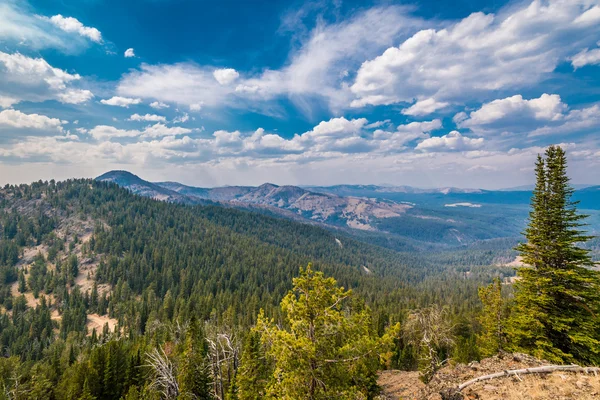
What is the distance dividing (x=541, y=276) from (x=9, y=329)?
18137 centimetres

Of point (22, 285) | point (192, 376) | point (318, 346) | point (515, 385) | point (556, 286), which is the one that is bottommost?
point (22, 285)

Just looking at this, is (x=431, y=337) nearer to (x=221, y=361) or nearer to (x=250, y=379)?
(x=250, y=379)

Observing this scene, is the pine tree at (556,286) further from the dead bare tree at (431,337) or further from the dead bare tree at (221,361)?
the dead bare tree at (221,361)

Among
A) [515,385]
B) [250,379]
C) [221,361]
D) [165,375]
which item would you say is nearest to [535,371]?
[515,385]

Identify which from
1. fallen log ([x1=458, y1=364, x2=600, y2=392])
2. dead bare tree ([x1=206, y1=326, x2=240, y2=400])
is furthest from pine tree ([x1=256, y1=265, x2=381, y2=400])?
dead bare tree ([x1=206, y1=326, x2=240, y2=400])

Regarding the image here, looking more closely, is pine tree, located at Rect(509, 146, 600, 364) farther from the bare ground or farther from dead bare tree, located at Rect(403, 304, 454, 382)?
the bare ground

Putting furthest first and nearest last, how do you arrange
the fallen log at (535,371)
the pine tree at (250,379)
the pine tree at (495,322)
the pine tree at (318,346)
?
the pine tree at (495,322) < the pine tree at (250,379) < the pine tree at (318,346) < the fallen log at (535,371)

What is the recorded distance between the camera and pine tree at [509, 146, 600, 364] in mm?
22172

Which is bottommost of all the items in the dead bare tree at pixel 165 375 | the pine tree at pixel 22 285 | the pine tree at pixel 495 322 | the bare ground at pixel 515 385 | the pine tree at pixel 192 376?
the pine tree at pixel 22 285

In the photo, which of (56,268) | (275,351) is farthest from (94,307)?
(275,351)

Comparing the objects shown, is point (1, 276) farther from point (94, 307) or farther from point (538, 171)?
point (538, 171)

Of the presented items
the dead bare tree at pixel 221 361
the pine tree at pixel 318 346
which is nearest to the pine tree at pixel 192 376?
the dead bare tree at pixel 221 361

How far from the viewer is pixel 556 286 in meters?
23.0

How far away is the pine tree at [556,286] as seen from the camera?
22172 mm
